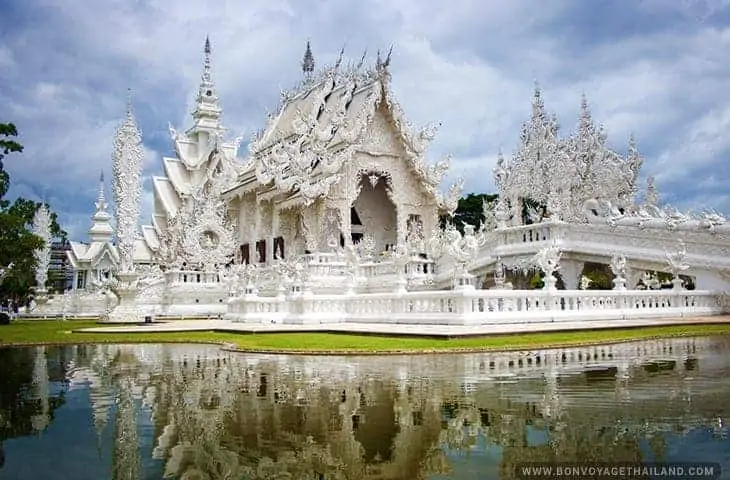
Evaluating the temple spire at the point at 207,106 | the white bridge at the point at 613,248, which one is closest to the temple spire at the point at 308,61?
the temple spire at the point at 207,106

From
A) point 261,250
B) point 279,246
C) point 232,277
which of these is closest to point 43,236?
point 261,250

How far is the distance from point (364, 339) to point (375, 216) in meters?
18.9

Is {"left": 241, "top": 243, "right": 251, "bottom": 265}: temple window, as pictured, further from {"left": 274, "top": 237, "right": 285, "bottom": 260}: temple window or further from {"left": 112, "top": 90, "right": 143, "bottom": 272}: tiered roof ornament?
{"left": 112, "top": 90, "right": 143, "bottom": 272}: tiered roof ornament

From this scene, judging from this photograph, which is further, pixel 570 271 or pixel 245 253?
pixel 245 253

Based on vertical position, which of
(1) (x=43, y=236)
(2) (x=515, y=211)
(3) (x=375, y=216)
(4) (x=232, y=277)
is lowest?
(4) (x=232, y=277)

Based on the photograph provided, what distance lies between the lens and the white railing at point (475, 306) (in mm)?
14211

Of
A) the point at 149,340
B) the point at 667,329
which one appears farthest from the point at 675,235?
the point at 149,340

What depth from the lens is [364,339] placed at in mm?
12500

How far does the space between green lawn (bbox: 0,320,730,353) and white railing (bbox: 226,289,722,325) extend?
1.67 m

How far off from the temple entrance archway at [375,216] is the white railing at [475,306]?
11292mm

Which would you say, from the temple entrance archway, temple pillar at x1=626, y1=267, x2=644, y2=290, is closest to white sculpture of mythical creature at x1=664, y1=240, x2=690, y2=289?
temple pillar at x1=626, y1=267, x2=644, y2=290

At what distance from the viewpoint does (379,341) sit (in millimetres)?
11930

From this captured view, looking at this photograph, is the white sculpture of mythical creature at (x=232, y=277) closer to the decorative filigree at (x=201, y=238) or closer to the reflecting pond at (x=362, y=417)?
the decorative filigree at (x=201, y=238)

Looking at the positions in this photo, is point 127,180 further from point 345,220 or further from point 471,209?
point 471,209
